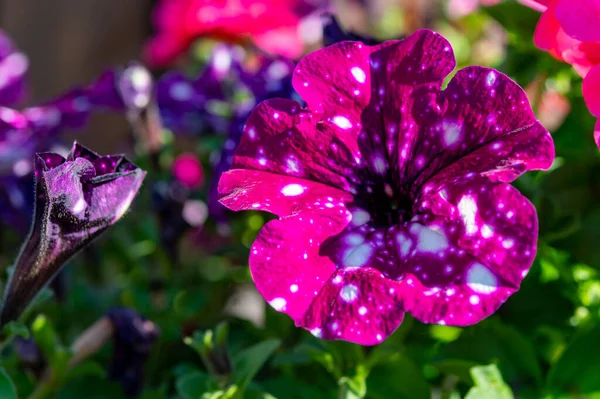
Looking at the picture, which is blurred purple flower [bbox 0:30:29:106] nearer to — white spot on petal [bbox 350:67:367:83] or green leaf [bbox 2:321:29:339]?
green leaf [bbox 2:321:29:339]

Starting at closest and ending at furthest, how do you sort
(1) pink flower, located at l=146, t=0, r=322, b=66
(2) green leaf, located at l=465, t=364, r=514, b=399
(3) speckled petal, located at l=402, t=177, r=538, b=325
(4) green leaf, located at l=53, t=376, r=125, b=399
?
(3) speckled petal, located at l=402, t=177, r=538, b=325
(2) green leaf, located at l=465, t=364, r=514, b=399
(4) green leaf, located at l=53, t=376, r=125, b=399
(1) pink flower, located at l=146, t=0, r=322, b=66

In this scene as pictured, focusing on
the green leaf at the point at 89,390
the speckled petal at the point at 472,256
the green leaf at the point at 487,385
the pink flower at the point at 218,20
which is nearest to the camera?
the speckled petal at the point at 472,256

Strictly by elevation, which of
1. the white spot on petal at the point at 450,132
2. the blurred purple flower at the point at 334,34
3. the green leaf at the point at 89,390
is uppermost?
the white spot on petal at the point at 450,132

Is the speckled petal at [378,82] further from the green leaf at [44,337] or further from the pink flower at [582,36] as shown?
the green leaf at [44,337]

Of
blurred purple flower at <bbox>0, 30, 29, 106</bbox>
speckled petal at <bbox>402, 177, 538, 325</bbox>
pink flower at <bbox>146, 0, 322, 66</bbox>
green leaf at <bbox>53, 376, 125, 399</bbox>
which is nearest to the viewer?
speckled petal at <bbox>402, 177, 538, 325</bbox>

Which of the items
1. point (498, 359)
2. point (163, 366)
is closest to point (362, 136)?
point (498, 359)

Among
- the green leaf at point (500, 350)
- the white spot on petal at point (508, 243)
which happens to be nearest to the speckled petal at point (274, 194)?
the white spot on petal at point (508, 243)

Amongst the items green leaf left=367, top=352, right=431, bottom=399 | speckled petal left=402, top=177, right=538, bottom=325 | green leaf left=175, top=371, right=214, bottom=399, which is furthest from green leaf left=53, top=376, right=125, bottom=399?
speckled petal left=402, top=177, right=538, bottom=325
